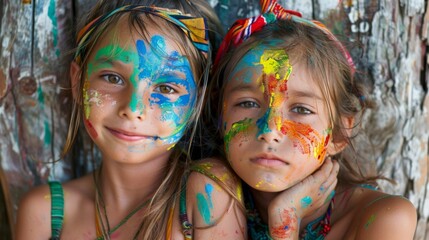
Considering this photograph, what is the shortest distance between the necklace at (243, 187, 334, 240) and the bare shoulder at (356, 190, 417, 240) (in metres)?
0.15

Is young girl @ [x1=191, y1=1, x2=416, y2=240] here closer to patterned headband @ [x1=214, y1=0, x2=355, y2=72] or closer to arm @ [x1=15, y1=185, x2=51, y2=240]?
patterned headband @ [x1=214, y1=0, x2=355, y2=72]

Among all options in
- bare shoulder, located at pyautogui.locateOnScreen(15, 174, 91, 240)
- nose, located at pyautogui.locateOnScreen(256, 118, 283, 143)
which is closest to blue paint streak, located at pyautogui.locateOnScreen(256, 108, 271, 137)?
nose, located at pyautogui.locateOnScreen(256, 118, 283, 143)

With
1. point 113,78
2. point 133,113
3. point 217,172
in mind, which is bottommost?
point 217,172

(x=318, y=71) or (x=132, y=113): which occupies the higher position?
(x=318, y=71)

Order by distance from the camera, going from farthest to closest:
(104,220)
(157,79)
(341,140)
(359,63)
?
(359,63) → (104,220) → (341,140) → (157,79)

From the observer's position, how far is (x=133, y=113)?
7.12 feet

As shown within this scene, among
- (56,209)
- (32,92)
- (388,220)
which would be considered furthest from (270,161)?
(32,92)

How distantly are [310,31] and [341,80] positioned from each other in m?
0.22

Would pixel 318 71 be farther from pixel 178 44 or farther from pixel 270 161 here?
pixel 178 44

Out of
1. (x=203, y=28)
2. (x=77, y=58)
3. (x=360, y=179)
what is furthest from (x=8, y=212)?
(x=360, y=179)

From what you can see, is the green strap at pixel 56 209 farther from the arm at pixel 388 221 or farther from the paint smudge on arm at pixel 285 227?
the arm at pixel 388 221

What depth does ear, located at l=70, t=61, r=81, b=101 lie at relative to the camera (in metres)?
2.37

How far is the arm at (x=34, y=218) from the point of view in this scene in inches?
96.0

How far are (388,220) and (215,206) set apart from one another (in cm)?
60
